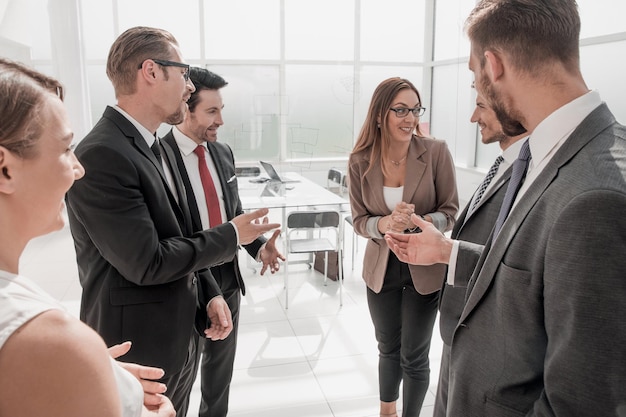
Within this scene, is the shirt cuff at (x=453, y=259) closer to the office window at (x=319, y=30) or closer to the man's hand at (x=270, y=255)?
the man's hand at (x=270, y=255)


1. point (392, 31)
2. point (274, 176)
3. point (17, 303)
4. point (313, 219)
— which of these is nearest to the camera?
point (17, 303)

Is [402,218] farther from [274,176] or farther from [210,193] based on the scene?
[274,176]

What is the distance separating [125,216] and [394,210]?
137 centimetres

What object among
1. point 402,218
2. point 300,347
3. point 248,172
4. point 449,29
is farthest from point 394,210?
point 449,29

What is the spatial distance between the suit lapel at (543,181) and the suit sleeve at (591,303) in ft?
0.41

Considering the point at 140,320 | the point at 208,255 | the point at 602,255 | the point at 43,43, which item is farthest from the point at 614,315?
the point at 43,43

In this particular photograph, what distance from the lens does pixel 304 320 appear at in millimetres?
4152

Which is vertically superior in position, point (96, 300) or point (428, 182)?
point (428, 182)

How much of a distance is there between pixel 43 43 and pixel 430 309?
6483mm

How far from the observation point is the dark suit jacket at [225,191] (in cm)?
218

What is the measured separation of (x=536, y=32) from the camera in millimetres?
1043

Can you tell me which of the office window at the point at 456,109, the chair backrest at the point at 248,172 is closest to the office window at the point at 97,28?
the chair backrest at the point at 248,172

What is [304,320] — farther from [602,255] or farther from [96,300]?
[602,255]

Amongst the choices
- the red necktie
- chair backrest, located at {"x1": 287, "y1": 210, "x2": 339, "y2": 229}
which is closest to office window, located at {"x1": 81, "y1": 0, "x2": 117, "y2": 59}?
chair backrest, located at {"x1": 287, "y1": 210, "x2": 339, "y2": 229}
